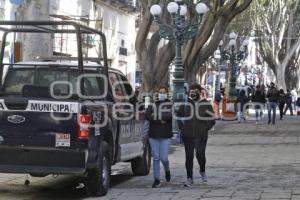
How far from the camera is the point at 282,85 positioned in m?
61.3

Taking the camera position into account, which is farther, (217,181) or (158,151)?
(217,181)

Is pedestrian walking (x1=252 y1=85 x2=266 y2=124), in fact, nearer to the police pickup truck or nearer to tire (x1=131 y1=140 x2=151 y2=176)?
tire (x1=131 y1=140 x2=151 y2=176)

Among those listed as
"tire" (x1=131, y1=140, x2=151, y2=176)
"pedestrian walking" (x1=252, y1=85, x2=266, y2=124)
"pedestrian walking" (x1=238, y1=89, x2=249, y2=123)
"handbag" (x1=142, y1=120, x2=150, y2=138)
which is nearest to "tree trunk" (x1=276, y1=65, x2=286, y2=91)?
"pedestrian walking" (x1=238, y1=89, x2=249, y2=123)

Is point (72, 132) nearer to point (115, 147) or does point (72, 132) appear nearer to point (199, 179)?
point (115, 147)

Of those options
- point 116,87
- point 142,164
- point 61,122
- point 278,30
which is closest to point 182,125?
point 116,87

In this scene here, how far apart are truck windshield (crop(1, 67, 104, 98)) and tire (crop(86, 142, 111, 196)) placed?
3.01 ft

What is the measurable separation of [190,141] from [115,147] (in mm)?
1356

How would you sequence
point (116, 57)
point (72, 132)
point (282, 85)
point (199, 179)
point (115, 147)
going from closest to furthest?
point (72, 132) < point (115, 147) < point (199, 179) < point (116, 57) < point (282, 85)

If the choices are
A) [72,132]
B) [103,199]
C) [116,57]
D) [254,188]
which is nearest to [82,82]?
[72,132]

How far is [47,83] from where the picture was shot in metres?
11.7

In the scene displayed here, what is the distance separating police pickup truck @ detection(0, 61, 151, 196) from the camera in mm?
10625

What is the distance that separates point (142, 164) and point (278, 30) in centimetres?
4715

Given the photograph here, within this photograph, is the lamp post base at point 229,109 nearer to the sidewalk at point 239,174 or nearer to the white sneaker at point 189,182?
the sidewalk at point 239,174

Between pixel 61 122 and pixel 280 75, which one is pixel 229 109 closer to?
pixel 280 75
